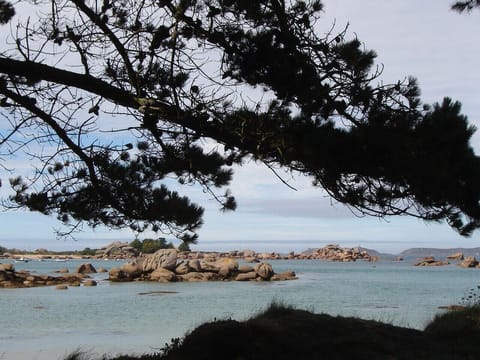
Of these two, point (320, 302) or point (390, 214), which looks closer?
point (390, 214)

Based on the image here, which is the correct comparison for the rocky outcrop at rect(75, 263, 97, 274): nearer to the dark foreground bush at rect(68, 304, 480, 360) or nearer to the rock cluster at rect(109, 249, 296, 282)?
the rock cluster at rect(109, 249, 296, 282)

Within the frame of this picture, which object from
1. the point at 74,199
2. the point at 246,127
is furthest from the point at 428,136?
the point at 74,199

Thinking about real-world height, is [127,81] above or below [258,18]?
below

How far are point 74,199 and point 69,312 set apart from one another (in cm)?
1543

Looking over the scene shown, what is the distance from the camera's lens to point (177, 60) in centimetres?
512

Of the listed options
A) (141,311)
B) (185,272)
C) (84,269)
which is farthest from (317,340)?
(84,269)

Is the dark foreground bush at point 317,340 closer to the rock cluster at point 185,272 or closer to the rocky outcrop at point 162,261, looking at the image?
the rock cluster at point 185,272

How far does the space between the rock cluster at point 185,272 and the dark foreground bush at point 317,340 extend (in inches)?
1123

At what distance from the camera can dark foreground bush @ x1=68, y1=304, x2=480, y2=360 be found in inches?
231

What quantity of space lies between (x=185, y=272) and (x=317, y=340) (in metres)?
31.7

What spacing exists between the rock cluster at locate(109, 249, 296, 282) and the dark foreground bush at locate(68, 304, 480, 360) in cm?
2852

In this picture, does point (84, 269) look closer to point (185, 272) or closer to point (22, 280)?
point (22, 280)

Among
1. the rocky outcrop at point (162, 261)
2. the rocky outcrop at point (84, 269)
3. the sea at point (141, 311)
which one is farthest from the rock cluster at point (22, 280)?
the rocky outcrop at point (84, 269)

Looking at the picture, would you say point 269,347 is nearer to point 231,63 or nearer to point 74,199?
point 74,199
